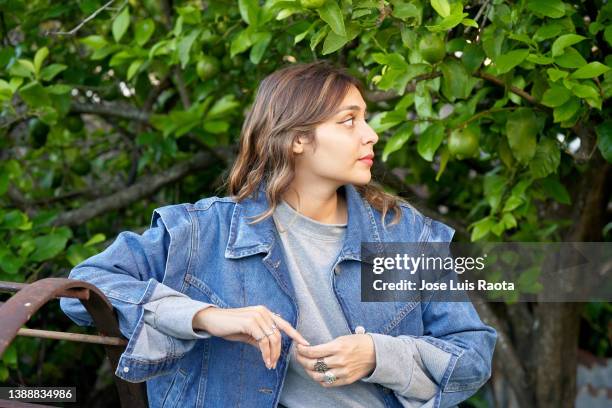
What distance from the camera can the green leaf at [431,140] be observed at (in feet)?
8.68

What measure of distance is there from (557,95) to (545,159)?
0.34 meters

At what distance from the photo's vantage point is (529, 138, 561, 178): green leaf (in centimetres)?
270

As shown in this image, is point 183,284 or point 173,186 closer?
point 183,284

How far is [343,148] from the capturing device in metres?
2.25

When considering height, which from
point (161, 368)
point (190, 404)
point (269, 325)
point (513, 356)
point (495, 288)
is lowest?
point (513, 356)

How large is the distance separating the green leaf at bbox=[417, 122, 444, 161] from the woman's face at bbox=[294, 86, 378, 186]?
0.41 meters

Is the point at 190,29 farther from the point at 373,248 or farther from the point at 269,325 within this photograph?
the point at 269,325

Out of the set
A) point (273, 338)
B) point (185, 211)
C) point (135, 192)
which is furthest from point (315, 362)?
point (135, 192)

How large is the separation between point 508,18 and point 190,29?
1.09 meters

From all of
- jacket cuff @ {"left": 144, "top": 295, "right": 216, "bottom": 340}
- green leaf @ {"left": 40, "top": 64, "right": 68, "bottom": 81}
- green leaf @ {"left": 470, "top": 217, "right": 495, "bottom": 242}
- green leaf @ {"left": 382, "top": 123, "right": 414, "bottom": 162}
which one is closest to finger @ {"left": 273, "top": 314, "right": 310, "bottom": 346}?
jacket cuff @ {"left": 144, "top": 295, "right": 216, "bottom": 340}

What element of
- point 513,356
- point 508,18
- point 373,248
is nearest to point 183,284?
point 373,248

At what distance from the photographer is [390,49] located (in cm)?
298

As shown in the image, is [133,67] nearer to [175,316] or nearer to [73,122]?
[73,122]

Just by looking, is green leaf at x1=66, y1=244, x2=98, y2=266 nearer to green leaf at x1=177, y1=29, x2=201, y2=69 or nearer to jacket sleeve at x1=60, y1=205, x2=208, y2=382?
green leaf at x1=177, y1=29, x2=201, y2=69
